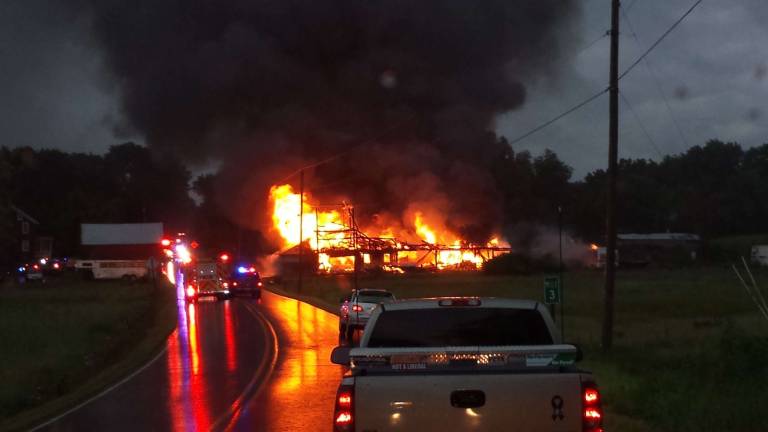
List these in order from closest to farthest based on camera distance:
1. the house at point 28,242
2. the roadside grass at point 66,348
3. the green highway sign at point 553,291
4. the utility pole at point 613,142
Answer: the roadside grass at point 66,348, the green highway sign at point 553,291, the utility pole at point 613,142, the house at point 28,242

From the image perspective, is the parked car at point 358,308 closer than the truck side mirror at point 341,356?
No

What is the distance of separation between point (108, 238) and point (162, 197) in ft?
117

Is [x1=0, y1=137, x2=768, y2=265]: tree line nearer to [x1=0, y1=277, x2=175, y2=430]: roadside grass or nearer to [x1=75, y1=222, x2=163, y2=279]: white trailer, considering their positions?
[x1=75, y1=222, x2=163, y2=279]: white trailer

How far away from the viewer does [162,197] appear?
4626 inches

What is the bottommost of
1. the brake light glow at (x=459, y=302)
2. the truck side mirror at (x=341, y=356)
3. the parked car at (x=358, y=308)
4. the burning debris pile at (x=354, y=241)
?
the parked car at (x=358, y=308)

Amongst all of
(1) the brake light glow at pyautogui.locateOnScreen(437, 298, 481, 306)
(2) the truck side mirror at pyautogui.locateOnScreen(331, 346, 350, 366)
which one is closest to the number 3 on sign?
(1) the brake light glow at pyautogui.locateOnScreen(437, 298, 481, 306)

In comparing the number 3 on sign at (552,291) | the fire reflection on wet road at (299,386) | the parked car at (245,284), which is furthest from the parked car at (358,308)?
the parked car at (245,284)

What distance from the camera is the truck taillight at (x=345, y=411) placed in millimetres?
5801

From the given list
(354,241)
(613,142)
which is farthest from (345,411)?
(354,241)

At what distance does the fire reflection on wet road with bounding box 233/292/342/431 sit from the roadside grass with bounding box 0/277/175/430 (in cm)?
292

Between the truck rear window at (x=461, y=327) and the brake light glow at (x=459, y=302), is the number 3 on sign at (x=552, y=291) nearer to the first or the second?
the truck rear window at (x=461, y=327)

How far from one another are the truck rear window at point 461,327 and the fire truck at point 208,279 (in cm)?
3895

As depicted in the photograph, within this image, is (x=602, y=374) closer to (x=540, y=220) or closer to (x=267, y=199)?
(x=267, y=199)

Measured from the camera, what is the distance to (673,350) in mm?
18938
